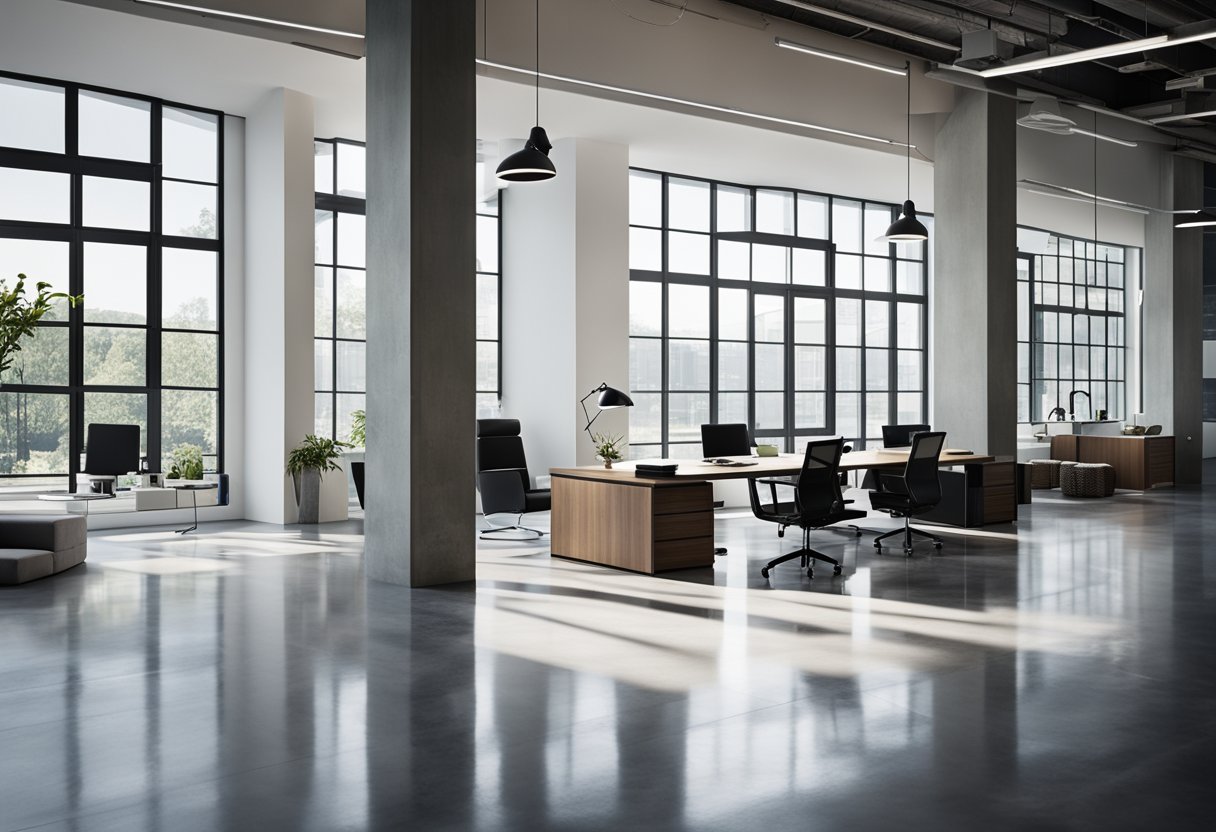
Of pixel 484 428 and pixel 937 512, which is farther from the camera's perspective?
pixel 937 512

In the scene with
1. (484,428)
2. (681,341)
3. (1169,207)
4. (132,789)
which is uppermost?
(1169,207)

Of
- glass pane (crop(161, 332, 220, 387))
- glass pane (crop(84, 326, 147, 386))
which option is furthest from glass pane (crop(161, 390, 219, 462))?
glass pane (crop(84, 326, 147, 386))

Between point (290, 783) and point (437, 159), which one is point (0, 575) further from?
point (290, 783)

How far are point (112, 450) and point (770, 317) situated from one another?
854 centimetres

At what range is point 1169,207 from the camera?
15.7 metres

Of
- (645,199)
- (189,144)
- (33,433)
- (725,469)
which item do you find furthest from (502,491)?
(645,199)

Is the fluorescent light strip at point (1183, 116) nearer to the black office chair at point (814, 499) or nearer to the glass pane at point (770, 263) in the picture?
the glass pane at point (770, 263)

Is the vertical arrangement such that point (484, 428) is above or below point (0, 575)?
above

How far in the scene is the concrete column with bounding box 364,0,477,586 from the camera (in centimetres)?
714

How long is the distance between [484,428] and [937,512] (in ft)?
15.4

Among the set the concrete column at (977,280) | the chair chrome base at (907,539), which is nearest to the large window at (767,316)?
the concrete column at (977,280)

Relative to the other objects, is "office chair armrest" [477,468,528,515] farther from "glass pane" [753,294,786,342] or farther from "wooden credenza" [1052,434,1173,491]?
"wooden credenza" [1052,434,1173,491]

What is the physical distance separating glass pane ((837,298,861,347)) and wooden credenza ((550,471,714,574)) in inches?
307

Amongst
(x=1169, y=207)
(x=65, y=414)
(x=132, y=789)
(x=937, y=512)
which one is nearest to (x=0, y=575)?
(x=65, y=414)
